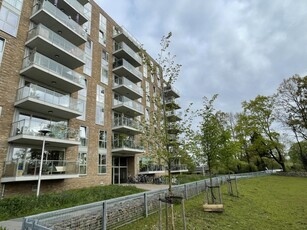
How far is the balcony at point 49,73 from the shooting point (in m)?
13.9

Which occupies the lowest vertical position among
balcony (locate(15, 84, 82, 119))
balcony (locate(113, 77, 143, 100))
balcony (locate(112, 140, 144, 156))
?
balcony (locate(112, 140, 144, 156))

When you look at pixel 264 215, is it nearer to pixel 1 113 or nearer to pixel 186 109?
pixel 186 109

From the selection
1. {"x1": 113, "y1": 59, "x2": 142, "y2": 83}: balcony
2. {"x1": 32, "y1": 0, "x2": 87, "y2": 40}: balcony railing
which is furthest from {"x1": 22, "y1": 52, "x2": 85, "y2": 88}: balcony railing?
{"x1": 113, "y1": 59, "x2": 142, "y2": 83}: balcony

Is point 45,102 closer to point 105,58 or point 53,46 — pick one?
point 53,46

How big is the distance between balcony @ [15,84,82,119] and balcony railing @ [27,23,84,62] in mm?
4159

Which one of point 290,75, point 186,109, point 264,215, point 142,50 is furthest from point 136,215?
point 290,75

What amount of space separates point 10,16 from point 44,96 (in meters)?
6.42

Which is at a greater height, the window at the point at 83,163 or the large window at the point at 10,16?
the large window at the point at 10,16

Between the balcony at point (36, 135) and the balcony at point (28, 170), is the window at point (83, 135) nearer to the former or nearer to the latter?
the balcony at point (36, 135)

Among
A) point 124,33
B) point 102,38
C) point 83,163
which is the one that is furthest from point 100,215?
point 124,33

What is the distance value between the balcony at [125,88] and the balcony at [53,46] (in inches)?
238

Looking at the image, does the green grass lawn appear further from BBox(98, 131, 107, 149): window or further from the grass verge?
BBox(98, 131, 107, 149): window

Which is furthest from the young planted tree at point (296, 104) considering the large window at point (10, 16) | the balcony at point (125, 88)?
the large window at point (10, 16)

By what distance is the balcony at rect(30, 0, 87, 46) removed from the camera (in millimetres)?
15477
